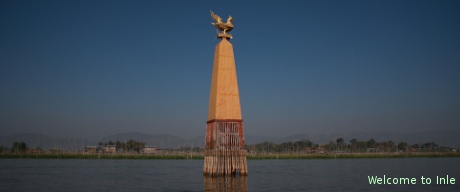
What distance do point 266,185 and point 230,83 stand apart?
8.57m

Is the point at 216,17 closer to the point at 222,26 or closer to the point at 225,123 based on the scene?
the point at 222,26

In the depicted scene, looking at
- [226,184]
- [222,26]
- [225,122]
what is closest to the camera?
[226,184]

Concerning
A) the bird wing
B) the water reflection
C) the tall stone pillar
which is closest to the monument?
the tall stone pillar

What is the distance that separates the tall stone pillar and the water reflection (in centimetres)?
90

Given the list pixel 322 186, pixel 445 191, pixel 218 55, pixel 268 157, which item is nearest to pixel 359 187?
pixel 322 186

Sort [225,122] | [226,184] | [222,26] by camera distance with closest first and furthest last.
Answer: [226,184] → [225,122] → [222,26]

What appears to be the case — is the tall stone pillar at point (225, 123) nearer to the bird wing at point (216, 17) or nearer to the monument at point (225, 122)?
the monument at point (225, 122)

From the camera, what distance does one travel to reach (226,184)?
108 ft

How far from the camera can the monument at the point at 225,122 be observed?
36875mm

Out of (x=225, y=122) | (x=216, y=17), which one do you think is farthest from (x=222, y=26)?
(x=225, y=122)

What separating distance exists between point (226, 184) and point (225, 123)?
19.1 ft

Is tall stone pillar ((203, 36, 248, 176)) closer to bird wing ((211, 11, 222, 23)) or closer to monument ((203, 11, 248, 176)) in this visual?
monument ((203, 11, 248, 176))

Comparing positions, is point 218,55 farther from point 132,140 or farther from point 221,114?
point 132,140

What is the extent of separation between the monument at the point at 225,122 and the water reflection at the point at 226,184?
0.90 m
